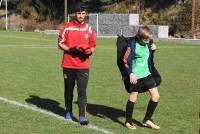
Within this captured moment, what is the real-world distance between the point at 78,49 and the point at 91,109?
1900 mm

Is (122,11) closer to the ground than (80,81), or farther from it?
farther from it

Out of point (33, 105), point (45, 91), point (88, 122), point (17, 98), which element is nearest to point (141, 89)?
point (88, 122)

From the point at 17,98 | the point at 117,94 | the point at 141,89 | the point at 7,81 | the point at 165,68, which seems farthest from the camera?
the point at 165,68

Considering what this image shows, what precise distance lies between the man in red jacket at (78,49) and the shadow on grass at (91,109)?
641 mm

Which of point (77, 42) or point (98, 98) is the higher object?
point (77, 42)

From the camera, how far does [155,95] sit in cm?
881

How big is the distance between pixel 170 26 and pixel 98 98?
38574 mm

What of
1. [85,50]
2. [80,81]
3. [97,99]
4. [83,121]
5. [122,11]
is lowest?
[97,99]

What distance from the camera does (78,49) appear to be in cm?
907

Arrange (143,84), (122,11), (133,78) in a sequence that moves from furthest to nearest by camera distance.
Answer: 1. (122,11)
2. (143,84)
3. (133,78)

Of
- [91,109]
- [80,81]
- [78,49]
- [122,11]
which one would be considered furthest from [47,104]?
[122,11]

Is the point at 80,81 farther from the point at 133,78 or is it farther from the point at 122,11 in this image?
the point at 122,11

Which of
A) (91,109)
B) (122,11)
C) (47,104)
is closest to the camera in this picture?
(91,109)

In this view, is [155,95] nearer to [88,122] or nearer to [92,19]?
[88,122]
